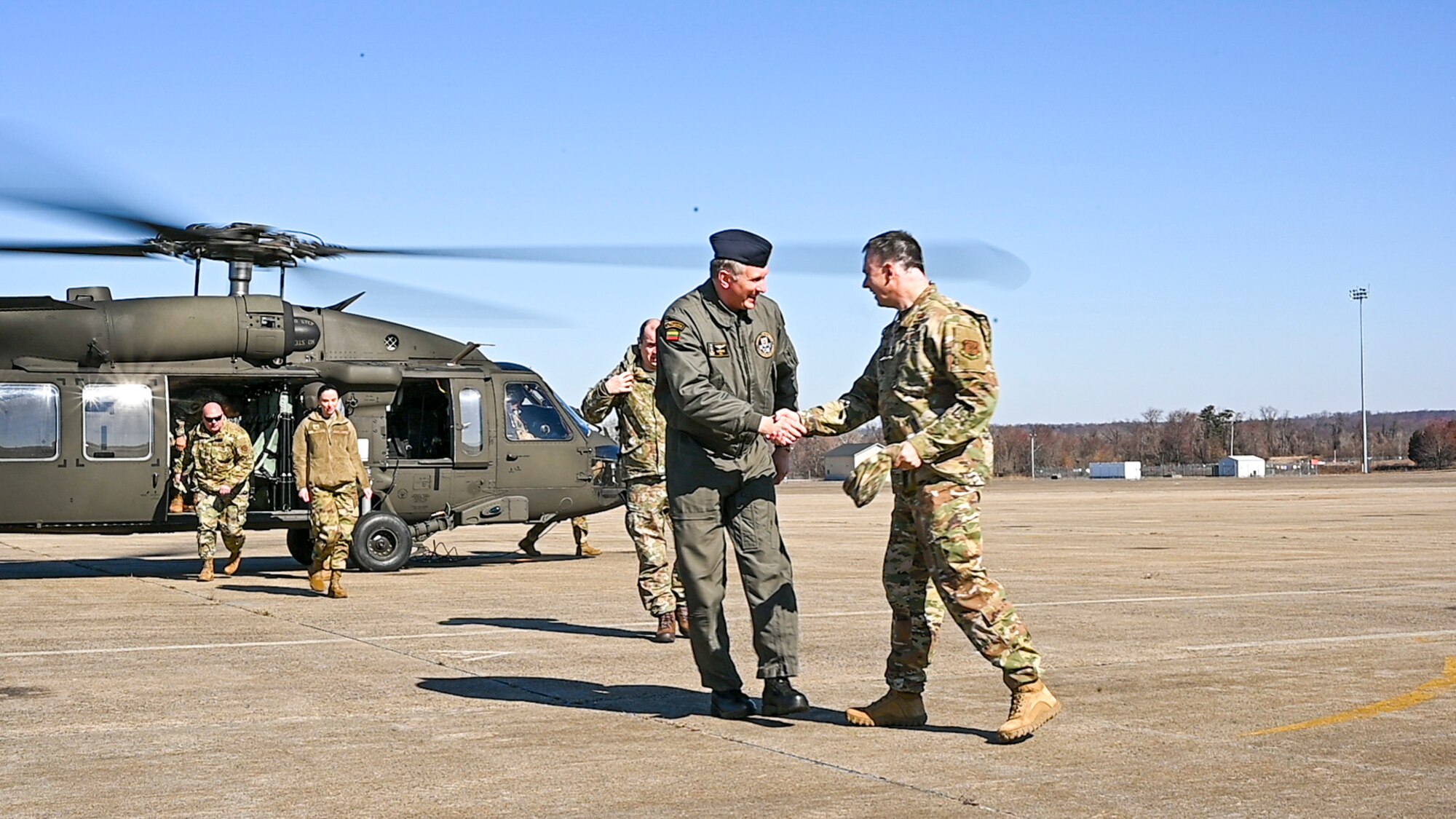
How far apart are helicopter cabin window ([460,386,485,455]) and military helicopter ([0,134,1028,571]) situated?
0.06 ft

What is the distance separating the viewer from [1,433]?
47.6ft

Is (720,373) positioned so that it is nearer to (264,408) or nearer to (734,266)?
(734,266)

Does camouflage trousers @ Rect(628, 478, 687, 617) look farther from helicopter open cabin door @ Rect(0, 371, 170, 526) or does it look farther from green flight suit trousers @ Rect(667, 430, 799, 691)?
helicopter open cabin door @ Rect(0, 371, 170, 526)

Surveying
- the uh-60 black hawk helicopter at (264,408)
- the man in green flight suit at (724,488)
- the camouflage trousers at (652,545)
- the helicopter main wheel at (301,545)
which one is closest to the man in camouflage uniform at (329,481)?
the uh-60 black hawk helicopter at (264,408)

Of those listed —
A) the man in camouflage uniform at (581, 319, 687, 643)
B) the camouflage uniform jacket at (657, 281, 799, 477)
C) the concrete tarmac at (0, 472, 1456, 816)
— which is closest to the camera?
the concrete tarmac at (0, 472, 1456, 816)

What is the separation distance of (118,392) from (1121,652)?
10.7 meters

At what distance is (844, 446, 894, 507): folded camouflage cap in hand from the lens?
5555 mm

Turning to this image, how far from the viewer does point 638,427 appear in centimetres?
992

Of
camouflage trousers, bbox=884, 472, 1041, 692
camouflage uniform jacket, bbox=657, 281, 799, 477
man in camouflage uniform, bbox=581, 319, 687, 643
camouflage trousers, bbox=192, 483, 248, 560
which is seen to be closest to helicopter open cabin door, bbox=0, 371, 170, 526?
camouflage trousers, bbox=192, 483, 248, 560

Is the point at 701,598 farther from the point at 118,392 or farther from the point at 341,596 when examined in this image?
the point at 118,392

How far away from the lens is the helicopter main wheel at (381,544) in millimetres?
15492

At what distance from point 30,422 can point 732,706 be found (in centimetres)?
1085

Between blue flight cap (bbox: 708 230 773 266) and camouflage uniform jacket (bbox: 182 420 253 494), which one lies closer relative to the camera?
blue flight cap (bbox: 708 230 773 266)

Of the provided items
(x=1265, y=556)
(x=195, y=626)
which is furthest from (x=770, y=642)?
(x=1265, y=556)
